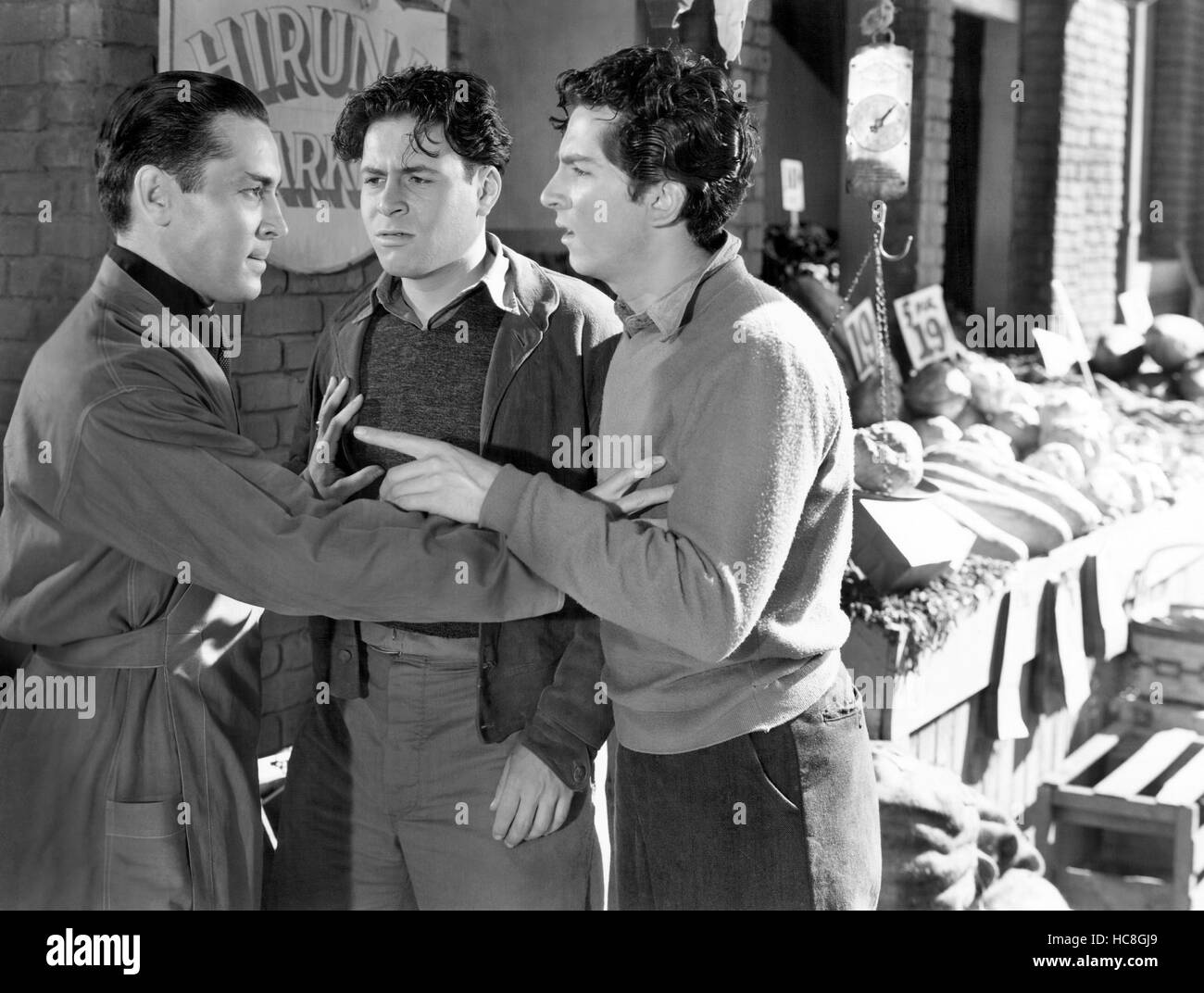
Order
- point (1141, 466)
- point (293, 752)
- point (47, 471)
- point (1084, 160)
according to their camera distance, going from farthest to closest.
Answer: point (1084, 160)
point (1141, 466)
point (293, 752)
point (47, 471)

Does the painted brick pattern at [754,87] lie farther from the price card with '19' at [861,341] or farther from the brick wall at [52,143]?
the brick wall at [52,143]

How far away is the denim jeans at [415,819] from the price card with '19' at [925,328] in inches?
108

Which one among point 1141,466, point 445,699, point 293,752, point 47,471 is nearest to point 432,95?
point 47,471

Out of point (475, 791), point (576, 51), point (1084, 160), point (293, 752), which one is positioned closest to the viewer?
point (475, 791)

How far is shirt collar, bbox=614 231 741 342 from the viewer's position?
5.48ft

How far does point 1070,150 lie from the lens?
18.0ft

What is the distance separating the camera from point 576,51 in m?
3.18

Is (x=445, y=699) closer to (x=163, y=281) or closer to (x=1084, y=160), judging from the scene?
(x=163, y=281)

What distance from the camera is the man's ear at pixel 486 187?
197cm

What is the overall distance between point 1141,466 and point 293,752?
3.07 m

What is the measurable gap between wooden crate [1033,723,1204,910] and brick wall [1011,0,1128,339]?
7.59 ft

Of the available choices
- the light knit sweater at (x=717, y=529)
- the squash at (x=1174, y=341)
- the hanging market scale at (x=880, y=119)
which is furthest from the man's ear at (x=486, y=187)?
the squash at (x=1174, y=341)

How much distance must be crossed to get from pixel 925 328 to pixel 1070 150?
170 cm

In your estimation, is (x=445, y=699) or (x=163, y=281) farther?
(x=445, y=699)
